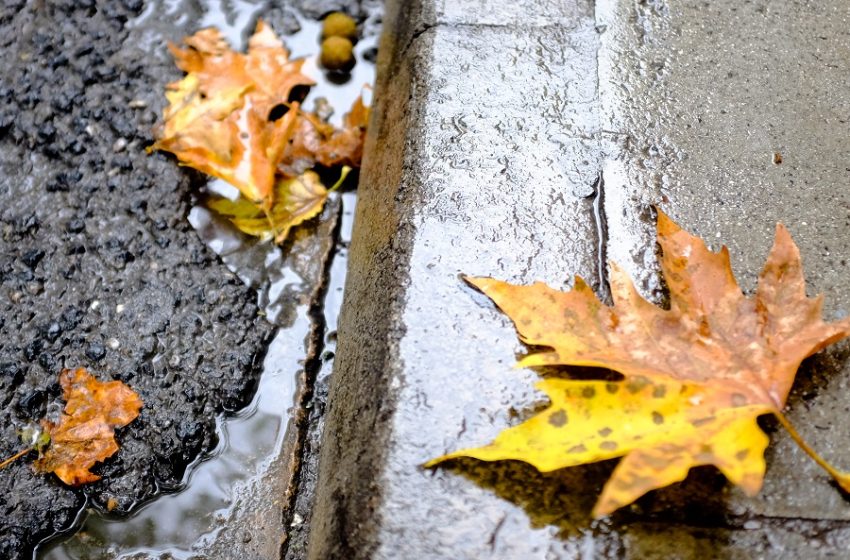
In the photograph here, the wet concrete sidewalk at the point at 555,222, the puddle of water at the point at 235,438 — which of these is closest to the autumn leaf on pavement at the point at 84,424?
the puddle of water at the point at 235,438

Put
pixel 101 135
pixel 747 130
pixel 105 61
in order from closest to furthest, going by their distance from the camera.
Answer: pixel 747 130 < pixel 101 135 < pixel 105 61

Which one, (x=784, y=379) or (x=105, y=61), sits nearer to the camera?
(x=784, y=379)

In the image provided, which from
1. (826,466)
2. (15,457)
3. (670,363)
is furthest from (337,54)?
(826,466)

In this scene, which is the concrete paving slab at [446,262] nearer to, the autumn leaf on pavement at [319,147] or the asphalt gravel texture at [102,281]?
the autumn leaf on pavement at [319,147]

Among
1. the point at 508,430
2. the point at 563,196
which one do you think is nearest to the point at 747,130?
the point at 563,196

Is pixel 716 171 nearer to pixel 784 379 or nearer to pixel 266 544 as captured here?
pixel 784 379

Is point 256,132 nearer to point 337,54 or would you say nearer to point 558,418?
point 337,54

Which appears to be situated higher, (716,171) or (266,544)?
(716,171)

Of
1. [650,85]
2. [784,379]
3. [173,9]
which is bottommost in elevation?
[173,9]
